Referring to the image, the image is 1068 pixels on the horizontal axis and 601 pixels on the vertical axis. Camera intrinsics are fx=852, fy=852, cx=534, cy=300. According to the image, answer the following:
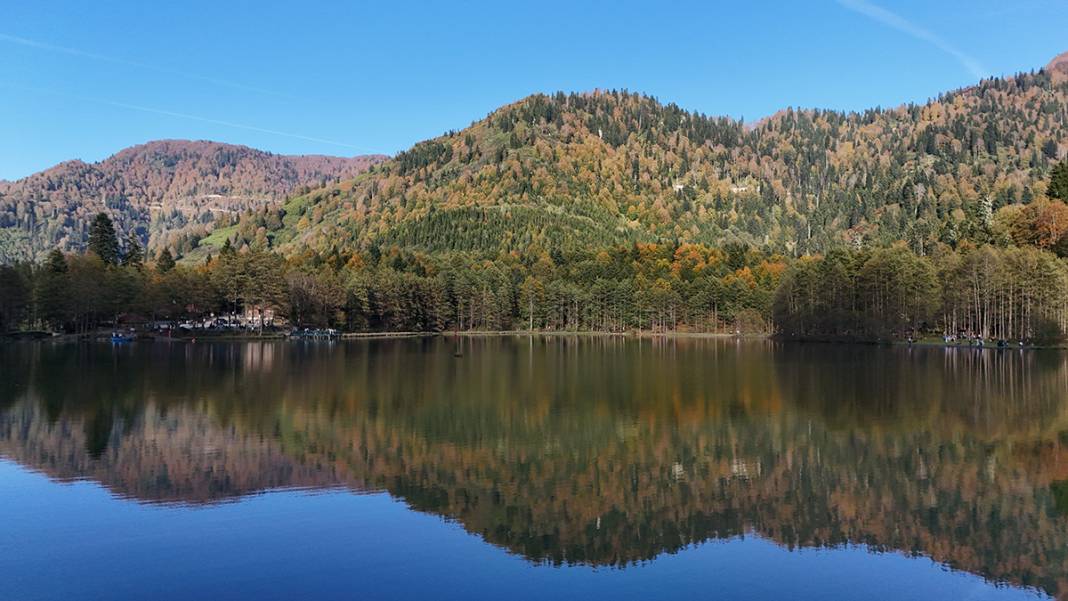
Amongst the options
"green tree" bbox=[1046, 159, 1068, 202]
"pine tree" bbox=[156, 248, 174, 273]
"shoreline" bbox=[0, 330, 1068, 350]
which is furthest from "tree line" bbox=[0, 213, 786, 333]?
"green tree" bbox=[1046, 159, 1068, 202]

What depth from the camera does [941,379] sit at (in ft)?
219

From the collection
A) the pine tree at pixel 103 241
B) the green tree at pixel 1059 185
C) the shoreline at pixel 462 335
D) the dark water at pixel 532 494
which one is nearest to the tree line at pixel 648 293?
the green tree at pixel 1059 185

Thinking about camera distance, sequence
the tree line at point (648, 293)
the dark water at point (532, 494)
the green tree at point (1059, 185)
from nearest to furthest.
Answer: the dark water at point (532, 494) → the tree line at point (648, 293) → the green tree at point (1059, 185)

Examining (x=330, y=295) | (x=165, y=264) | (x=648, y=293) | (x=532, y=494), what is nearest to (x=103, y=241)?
(x=165, y=264)

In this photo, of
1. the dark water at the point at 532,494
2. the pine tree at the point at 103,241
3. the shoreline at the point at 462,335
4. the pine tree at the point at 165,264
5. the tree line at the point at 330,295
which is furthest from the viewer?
the pine tree at the point at 103,241

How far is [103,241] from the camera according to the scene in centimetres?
16975

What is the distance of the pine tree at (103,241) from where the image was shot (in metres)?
168

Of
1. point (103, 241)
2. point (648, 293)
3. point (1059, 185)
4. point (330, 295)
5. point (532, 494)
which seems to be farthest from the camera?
point (648, 293)

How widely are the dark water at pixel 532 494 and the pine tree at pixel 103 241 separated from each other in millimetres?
121553

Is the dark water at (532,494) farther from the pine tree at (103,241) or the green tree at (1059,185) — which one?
the pine tree at (103,241)

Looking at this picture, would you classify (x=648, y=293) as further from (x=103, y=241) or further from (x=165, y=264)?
(x=103, y=241)

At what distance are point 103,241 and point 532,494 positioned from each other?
16619 cm

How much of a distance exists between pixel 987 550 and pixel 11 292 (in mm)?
142492

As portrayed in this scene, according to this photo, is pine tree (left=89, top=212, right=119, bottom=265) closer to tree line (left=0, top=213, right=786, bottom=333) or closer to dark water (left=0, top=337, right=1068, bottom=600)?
tree line (left=0, top=213, right=786, bottom=333)
